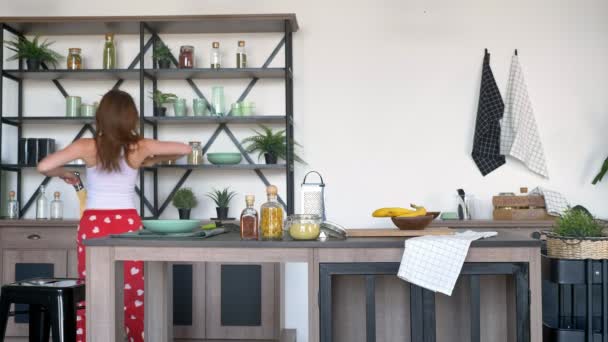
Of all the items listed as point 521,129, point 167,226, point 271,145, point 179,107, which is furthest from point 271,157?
point 167,226

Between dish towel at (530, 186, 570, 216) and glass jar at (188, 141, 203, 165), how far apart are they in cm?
214

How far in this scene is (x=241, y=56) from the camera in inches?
191

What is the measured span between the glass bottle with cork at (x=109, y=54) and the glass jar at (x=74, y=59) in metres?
0.18

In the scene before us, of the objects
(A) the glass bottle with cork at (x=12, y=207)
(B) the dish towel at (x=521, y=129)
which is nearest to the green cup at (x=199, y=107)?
(A) the glass bottle with cork at (x=12, y=207)

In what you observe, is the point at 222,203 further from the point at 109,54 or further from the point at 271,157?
the point at 109,54

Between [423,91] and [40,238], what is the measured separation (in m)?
2.63

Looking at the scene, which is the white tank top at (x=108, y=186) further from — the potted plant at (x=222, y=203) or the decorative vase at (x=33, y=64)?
the decorative vase at (x=33, y=64)

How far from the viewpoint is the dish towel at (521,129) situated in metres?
4.83

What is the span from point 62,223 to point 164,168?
2.40 feet

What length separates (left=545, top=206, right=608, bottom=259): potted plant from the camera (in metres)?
2.62

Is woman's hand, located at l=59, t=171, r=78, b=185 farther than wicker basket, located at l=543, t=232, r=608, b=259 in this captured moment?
Yes

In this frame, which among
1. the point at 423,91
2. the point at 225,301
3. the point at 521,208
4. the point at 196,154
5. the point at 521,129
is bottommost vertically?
the point at 225,301

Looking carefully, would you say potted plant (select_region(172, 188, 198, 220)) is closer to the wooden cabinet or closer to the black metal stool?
the wooden cabinet

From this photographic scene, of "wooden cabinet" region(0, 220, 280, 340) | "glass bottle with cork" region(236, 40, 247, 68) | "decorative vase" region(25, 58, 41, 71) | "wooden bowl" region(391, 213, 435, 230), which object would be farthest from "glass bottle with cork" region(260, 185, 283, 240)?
"decorative vase" region(25, 58, 41, 71)
